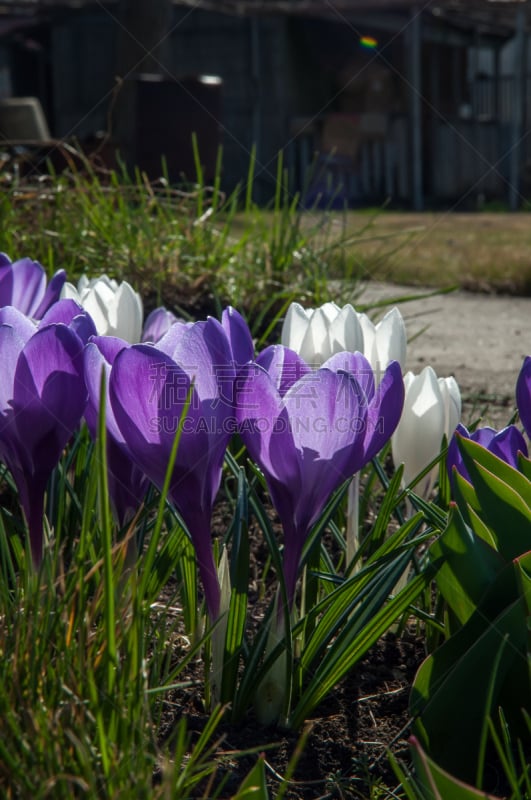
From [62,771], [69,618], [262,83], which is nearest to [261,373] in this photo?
[69,618]

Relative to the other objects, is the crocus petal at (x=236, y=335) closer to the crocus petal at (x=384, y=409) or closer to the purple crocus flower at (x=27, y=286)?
the crocus petal at (x=384, y=409)

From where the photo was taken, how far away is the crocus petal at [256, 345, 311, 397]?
1.08m

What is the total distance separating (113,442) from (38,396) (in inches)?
3.7

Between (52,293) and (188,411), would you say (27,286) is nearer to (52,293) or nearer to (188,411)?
(52,293)

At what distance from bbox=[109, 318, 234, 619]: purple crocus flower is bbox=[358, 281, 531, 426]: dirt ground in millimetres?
1250

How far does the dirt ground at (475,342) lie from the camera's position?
272cm

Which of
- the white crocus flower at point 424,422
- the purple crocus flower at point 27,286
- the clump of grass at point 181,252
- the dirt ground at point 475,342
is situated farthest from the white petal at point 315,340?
the clump of grass at point 181,252

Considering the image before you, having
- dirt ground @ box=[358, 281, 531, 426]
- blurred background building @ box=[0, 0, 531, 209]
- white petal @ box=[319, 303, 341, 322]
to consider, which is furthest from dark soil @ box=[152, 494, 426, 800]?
blurred background building @ box=[0, 0, 531, 209]

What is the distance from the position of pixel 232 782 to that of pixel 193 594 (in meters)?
0.28

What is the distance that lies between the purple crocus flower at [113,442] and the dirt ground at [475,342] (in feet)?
3.80

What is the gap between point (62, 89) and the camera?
15.6m

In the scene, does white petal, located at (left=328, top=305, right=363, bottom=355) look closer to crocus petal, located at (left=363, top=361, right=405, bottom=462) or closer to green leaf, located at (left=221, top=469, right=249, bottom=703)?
crocus petal, located at (left=363, top=361, right=405, bottom=462)

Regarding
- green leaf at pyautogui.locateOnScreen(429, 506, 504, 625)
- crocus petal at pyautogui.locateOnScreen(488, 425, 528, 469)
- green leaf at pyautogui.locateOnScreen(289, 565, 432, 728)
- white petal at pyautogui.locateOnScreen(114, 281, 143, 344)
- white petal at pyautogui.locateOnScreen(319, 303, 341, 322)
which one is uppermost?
white petal at pyautogui.locateOnScreen(319, 303, 341, 322)

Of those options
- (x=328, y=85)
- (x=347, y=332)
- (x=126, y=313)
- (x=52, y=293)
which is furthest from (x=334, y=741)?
(x=328, y=85)
